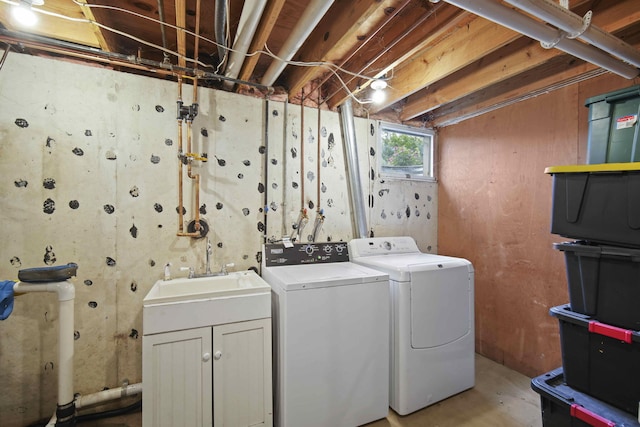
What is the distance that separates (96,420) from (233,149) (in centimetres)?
205

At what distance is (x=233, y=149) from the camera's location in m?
2.25

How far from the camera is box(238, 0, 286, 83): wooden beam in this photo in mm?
1420

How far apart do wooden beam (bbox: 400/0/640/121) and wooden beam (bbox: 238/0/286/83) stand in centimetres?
163

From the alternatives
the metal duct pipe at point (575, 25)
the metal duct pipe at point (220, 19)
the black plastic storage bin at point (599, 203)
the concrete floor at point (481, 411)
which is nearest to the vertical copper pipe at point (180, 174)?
the metal duct pipe at point (220, 19)

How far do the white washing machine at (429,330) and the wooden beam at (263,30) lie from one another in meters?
1.67

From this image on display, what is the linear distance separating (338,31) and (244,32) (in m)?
0.54

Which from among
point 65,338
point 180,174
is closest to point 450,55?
point 180,174

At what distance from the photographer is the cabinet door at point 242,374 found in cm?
165

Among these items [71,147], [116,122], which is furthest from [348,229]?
[71,147]

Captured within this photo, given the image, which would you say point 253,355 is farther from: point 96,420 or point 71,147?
point 71,147

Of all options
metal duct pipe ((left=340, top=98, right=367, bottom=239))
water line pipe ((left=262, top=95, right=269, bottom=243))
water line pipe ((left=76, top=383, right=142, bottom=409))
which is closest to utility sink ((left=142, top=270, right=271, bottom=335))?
water line pipe ((left=262, top=95, right=269, bottom=243))

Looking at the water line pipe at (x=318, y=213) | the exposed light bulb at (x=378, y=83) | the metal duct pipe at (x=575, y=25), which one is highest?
the exposed light bulb at (x=378, y=83)

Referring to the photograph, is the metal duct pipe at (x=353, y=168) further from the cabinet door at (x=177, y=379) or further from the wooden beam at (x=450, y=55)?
the cabinet door at (x=177, y=379)

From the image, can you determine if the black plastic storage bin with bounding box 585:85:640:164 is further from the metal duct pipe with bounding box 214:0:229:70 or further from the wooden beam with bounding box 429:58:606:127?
the metal duct pipe with bounding box 214:0:229:70
